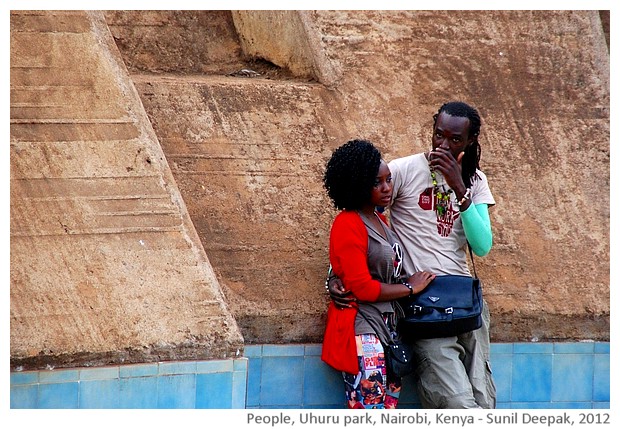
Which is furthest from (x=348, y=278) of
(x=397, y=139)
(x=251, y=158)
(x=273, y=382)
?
(x=397, y=139)

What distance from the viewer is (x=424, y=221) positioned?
205 inches

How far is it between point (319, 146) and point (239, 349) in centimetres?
163

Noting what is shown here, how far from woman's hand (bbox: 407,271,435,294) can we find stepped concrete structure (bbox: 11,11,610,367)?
673mm

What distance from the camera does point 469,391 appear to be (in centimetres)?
511

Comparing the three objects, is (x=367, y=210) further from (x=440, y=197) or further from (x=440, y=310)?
(x=440, y=310)

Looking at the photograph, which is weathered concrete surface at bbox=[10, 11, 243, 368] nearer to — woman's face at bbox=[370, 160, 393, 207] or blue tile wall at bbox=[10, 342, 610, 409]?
blue tile wall at bbox=[10, 342, 610, 409]

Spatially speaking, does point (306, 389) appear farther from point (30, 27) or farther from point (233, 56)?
point (233, 56)

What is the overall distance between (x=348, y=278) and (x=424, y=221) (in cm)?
53

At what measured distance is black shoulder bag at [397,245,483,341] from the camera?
5.09 m

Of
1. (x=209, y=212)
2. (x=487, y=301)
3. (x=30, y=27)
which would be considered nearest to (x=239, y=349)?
(x=209, y=212)

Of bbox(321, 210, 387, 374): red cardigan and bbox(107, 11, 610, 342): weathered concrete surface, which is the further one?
bbox(107, 11, 610, 342): weathered concrete surface

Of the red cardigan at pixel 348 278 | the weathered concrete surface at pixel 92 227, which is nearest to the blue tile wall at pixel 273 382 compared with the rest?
the weathered concrete surface at pixel 92 227

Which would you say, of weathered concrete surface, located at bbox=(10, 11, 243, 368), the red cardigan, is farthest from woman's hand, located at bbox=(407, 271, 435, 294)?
weathered concrete surface, located at bbox=(10, 11, 243, 368)

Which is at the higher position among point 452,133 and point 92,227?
point 452,133
